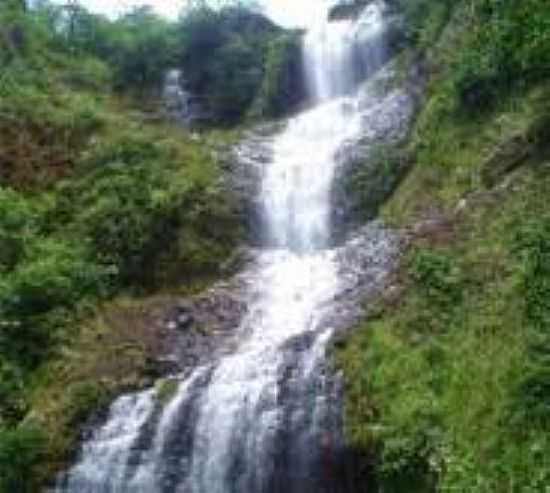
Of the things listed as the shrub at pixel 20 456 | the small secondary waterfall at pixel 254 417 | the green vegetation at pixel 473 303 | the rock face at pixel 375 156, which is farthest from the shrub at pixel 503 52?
the shrub at pixel 20 456

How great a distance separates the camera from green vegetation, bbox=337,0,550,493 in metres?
14.9

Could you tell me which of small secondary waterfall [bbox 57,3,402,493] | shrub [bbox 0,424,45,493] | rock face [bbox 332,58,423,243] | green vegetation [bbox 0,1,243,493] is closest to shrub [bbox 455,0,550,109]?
rock face [bbox 332,58,423,243]

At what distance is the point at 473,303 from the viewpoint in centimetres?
1755

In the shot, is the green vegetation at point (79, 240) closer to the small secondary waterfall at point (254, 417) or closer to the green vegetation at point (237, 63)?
the small secondary waterfall at point (254, 417)

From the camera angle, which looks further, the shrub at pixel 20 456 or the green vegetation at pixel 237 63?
the green vegetation at pixel 237 63

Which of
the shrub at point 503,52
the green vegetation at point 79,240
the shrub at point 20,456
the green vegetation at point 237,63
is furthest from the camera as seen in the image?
the green vegetation at point 237,63

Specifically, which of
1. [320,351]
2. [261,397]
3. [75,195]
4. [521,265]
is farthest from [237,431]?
[75,195]

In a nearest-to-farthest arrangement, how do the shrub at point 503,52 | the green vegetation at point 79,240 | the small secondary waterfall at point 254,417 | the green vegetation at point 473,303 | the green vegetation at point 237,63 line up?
the green vegetation at point 473,303, the small secondary waterfall at point 254,417, the shrub at point 503,52, the green vegetation at point 79,240, the green vegetation at point 237,63

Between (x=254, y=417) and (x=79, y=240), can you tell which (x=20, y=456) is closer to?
(x=254, y=417)

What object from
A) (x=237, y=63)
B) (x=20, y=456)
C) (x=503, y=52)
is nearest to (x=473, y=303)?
(x=20, y=456)

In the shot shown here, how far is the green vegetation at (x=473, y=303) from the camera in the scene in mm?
14906

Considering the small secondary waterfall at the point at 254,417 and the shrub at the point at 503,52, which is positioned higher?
the shrub at the point at 503,52

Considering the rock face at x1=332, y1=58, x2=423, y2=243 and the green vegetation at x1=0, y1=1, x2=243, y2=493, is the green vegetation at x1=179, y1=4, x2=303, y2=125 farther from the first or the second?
the rock face at x1=332, y1=58, x2=423, y2=243

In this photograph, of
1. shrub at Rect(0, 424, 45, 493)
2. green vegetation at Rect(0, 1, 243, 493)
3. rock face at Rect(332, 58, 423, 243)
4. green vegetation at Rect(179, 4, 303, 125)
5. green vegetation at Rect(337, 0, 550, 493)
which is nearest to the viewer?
green vegetation at Rect(337, 0, 550, 493)
